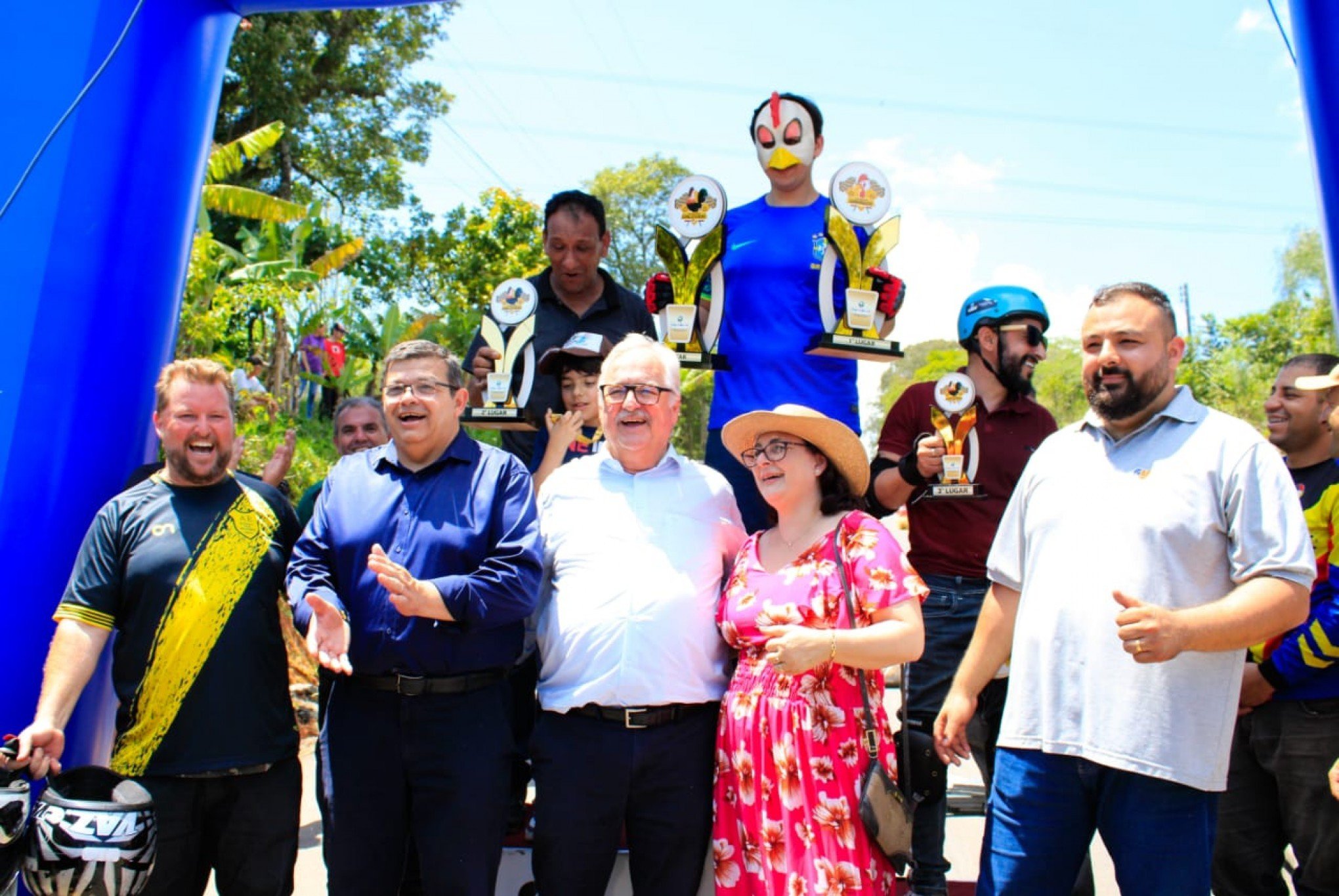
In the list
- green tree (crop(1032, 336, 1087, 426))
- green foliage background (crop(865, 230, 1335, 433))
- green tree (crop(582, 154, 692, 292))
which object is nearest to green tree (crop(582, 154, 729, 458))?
green tree (crop(582, 154, 692, 292))

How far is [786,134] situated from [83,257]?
2.70m

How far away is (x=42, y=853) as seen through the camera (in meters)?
2.90

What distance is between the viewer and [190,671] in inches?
124

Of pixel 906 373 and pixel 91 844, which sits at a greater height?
pixel 906 373

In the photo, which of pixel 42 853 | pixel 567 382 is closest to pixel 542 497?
pixel 567 382

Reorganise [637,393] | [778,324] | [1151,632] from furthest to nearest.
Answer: [778,324] < [637,393] < [1151,632]

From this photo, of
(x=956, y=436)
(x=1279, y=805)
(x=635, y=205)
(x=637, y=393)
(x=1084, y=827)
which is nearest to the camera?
(x=1084, y=827)

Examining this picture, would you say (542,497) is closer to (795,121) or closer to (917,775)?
(917,775)

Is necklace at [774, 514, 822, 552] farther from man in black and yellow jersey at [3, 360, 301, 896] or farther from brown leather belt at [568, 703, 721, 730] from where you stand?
man in black and yellow jersey at [3, 360, 301, 896]

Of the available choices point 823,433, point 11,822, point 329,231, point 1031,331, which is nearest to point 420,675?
point 11,822

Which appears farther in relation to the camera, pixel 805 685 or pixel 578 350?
pixel 578 350

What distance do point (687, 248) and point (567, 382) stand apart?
0.75 meters

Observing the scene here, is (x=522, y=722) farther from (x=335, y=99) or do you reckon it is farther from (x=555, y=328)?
(x=335, y=99)

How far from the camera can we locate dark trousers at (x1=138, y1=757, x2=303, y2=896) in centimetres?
312
